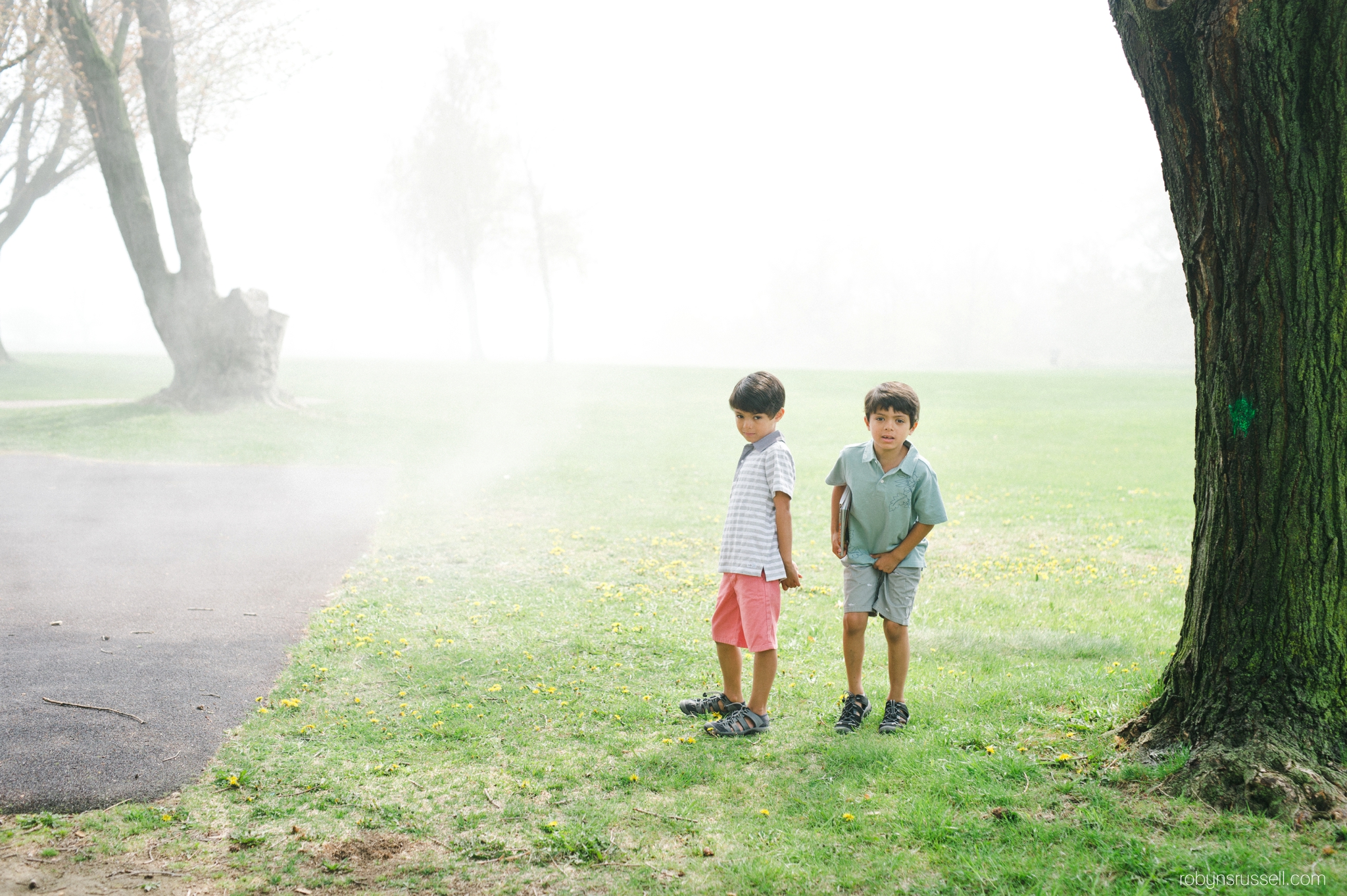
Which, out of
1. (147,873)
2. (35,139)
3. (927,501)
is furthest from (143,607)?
(35,139)

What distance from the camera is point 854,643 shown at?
14.1ft

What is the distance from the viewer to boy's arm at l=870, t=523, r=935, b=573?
13.6 feet

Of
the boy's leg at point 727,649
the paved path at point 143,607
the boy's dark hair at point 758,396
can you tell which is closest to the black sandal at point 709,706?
the boy's leg at point 727,649

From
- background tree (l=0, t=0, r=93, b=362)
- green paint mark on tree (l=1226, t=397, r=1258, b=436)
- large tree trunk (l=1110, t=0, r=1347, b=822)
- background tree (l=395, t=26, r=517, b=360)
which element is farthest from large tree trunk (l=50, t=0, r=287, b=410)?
background tree (l=395, t=26, r=517, b=360)

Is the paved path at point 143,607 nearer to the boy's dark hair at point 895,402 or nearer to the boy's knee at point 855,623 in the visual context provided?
the boy's knee at point 855,623

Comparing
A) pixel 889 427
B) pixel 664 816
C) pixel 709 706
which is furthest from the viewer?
pixel 709 706

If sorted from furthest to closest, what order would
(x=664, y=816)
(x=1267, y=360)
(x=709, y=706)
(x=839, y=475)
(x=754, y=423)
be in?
(x=709, y=706), (x=839, y=475), (x=754, y=423), (x=664, y=816), (x=1267, y=360)

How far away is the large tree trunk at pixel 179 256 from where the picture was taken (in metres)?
16.8

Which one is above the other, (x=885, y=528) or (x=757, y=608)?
(x=885, y=528)

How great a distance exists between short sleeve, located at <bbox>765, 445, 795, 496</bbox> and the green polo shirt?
0.21 metres

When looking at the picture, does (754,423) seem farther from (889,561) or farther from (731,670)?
(731,670)

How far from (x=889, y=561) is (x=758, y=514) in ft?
2.05

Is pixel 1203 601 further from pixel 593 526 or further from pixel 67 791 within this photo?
pixel 593 526

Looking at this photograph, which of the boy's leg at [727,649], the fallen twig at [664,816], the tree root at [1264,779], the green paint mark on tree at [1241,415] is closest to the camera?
the tree root at [1264,779]
